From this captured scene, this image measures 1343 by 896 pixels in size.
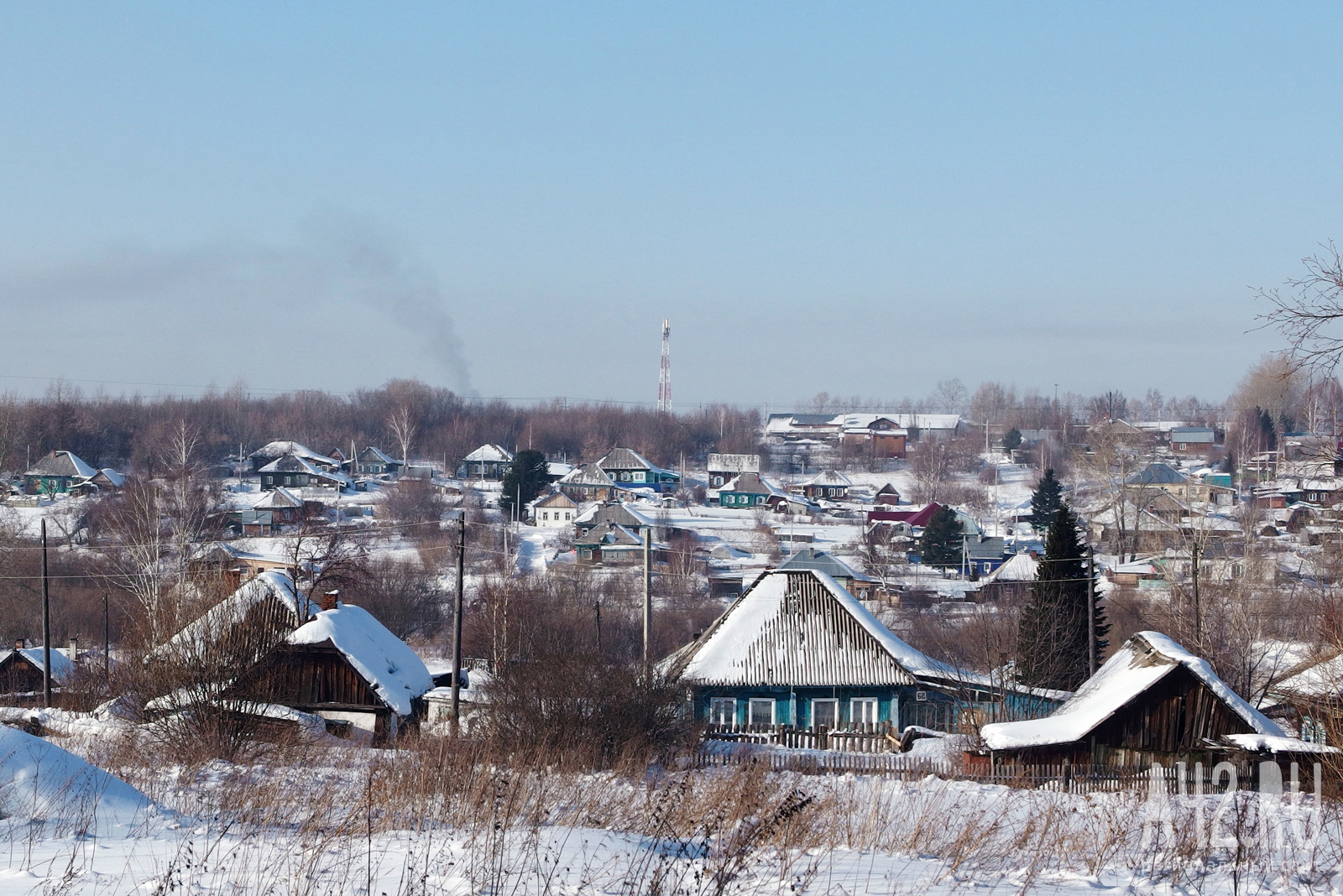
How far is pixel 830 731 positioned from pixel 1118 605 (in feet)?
82.0

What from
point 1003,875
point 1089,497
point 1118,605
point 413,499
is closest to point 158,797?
point 1003,875

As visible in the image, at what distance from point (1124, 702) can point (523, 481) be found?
→ 5897 centimetres

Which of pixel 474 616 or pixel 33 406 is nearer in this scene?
pixel 474 616

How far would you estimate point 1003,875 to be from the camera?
5.48m

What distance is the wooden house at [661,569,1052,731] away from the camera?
834 inches

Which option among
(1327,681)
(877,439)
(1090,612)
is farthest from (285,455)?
(1327,681)

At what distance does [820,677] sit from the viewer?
21250 mm

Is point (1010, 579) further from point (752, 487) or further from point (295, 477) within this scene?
point (295, 477)

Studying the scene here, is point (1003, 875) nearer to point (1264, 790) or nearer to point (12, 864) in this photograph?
point (12, 864)

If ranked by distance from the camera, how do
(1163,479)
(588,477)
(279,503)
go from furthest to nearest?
1. (588,477)
2. (1163,479)
3. (279,503)

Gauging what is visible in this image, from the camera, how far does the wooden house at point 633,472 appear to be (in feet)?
279

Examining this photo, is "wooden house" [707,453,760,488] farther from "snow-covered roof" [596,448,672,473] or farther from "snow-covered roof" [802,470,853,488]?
"snow-covered roof" [596,448,672,473]

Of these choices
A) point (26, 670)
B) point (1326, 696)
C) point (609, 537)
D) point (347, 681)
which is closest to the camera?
point (1326, 696)

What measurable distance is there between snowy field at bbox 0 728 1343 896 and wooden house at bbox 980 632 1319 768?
22.3 ft
